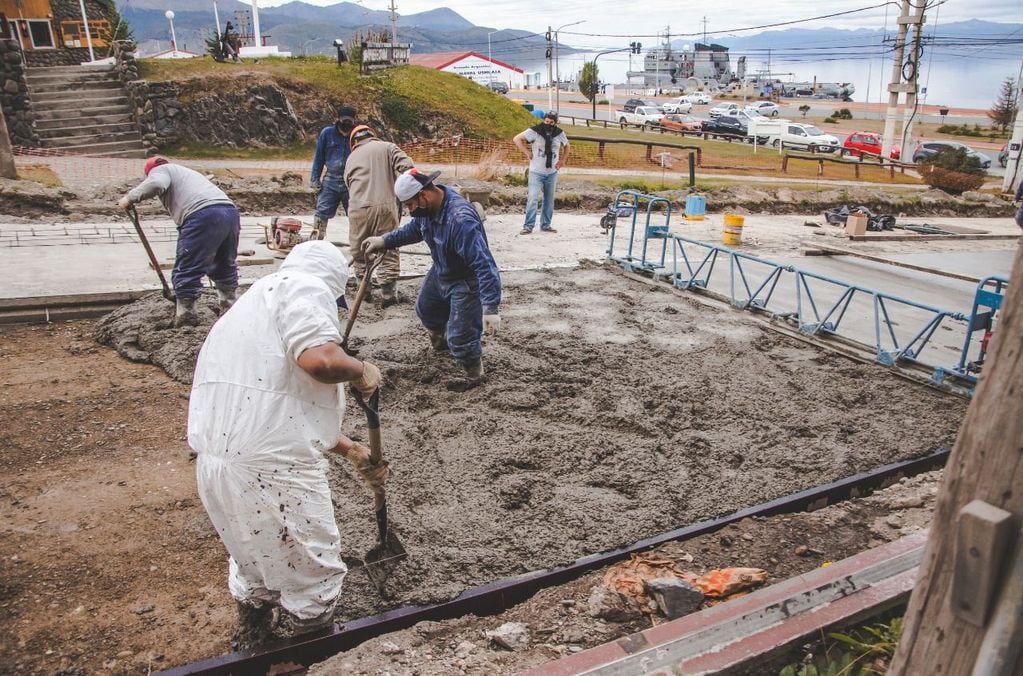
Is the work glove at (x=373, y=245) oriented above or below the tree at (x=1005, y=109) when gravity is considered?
below

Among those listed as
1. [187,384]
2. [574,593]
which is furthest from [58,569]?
[574,593]

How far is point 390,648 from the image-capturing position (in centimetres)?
261

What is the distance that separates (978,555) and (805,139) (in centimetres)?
3335

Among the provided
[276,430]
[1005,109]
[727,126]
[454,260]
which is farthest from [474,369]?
[1005,109]

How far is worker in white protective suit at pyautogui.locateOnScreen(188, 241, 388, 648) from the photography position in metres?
2.34

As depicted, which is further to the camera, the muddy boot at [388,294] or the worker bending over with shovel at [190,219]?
the muddy boot at [388,294]

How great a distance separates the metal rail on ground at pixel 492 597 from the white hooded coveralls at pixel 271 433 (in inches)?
8.7

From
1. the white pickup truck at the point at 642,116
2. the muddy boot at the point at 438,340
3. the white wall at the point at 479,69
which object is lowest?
the muddy boot at the point at 438,340

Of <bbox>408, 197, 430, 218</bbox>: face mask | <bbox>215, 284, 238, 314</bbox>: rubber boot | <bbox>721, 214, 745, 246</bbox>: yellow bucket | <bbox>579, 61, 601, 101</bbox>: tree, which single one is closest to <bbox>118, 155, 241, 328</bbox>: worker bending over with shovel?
<bbox>215, 284, 238, 314</bbox>: rubber boot

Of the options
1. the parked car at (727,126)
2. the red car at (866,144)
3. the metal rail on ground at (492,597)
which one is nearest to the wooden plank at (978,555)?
the metal rail on ground at (492,597)

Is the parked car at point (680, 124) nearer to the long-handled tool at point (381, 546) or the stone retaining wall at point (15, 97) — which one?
the stone retaining wall at point (15, 97)

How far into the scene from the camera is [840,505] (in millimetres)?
3744

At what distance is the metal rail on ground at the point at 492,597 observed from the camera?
259 centimetres

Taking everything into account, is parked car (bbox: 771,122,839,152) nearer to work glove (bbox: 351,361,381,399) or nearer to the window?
the window
